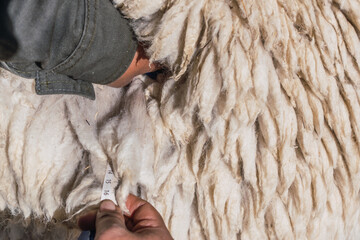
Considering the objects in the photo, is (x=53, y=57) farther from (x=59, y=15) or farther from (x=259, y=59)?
(x=259, y=59)

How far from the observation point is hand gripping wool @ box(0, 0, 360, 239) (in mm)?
802

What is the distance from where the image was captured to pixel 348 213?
3.02ft

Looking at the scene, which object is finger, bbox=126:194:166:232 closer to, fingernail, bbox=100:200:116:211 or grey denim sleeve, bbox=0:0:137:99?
fingernail, bbox=100:200:116:211

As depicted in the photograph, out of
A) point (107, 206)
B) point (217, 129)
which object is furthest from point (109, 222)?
point (217, 129)

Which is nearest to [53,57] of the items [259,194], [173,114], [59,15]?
[59,15]

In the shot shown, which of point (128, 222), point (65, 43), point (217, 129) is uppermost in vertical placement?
point (65, 43)

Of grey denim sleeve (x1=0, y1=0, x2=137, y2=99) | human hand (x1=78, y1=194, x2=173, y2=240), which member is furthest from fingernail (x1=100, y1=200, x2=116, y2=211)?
grey denim sleeve (x1=0, y1=0, x2=137, y2=99)

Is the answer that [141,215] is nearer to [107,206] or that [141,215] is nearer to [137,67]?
[107,206]

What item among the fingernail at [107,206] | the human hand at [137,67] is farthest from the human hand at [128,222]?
the human hand at [137,67]

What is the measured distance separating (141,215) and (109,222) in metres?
0.10

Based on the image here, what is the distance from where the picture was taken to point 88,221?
0.79 metres

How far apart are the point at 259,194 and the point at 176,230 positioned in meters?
0.19

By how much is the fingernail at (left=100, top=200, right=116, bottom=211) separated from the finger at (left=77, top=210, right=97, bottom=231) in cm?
4

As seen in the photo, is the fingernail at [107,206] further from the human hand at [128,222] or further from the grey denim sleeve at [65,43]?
the grey denim sleeve at [65,43]
